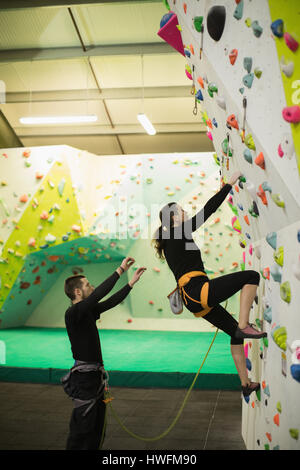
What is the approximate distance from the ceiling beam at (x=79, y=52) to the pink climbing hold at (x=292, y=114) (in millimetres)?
5941

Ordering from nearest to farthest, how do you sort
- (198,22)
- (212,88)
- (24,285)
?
(198,22)
(212,88)
(24,285)

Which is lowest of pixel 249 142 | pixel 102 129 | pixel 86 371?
pixel 86 371

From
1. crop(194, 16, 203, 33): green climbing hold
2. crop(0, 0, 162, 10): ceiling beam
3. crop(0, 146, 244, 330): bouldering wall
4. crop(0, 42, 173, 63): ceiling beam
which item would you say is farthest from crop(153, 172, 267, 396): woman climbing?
crop(0, 42, 173, 63): ceiling beam

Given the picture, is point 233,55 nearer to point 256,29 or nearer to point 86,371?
point 256,29

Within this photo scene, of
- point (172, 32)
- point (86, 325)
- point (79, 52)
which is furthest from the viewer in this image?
point (79, 52)

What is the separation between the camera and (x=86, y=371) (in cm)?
228

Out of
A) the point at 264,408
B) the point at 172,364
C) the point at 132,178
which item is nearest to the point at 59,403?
the point at 172,364

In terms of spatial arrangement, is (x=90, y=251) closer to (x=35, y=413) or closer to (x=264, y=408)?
(x=35, y=413)

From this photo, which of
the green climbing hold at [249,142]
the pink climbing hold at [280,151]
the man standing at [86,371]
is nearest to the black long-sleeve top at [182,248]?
the man standing at [86,371]

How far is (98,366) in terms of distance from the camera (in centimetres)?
231

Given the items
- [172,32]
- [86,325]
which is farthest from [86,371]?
[172,32]

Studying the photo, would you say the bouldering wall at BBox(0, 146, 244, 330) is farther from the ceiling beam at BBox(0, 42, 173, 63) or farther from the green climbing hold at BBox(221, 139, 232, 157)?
the green climbing hold at BBox(221, 139, 232, 157)

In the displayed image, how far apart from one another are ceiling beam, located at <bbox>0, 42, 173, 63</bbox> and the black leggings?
540 centimetres

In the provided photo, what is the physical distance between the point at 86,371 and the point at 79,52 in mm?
6060
